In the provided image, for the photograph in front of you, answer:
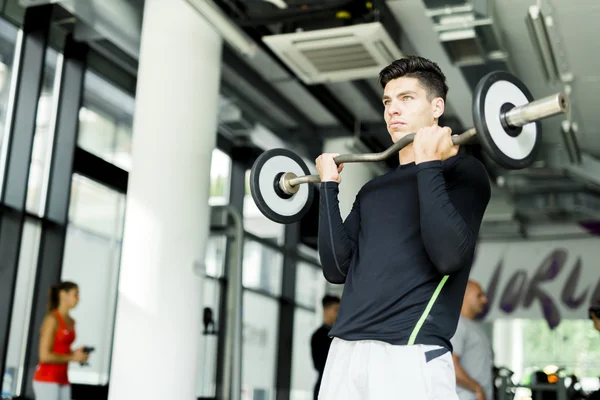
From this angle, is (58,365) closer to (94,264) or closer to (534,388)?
(94,264)

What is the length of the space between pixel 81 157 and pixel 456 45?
9.11 ft

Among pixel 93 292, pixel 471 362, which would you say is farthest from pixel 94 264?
pixel 471 362

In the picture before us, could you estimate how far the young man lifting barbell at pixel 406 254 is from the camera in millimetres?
1234

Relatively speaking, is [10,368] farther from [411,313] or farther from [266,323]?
[411,313]

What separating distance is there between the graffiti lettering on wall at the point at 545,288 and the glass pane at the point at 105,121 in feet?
19.0

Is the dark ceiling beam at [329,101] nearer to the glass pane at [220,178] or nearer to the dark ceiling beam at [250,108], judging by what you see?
the dark ceiling beam at [250,108]

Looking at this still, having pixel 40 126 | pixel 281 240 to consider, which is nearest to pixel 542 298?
pixel 281 240

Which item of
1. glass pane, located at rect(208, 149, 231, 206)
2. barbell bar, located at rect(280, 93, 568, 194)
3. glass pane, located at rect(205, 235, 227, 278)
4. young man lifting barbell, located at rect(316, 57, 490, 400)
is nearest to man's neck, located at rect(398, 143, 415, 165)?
young man lifting barbell, located at rect(316, 57, 490, 400)

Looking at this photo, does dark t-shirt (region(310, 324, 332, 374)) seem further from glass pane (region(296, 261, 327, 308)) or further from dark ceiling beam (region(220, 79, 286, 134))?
glass pane (region(296, 261, 327, 308))

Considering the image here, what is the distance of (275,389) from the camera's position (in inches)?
318

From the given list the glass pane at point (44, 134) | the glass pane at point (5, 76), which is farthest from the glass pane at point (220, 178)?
the glass pane at point (5, 76)

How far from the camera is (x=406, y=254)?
132 centimetres

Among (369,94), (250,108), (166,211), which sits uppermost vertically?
(369,94)

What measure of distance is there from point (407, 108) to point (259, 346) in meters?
6.74
